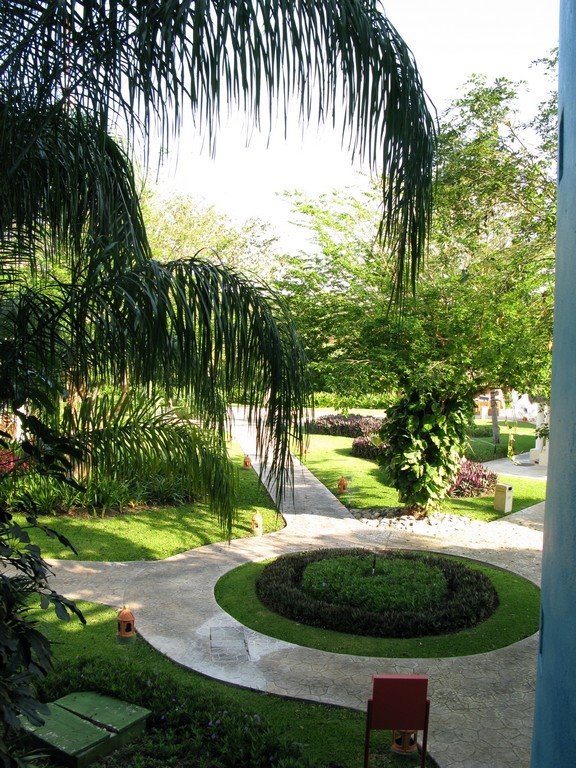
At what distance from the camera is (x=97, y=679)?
20.2 feet

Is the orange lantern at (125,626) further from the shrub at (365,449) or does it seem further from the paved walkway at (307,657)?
the shrub at (365,449)

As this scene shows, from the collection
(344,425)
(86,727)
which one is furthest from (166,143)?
(344,425)

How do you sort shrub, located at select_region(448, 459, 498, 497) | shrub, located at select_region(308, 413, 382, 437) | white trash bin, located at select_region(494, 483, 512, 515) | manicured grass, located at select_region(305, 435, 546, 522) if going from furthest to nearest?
shrub, located at select_region(308, 413, 382, 437), shrub, located at select_region(448, 459, 498, 497), manicured grass, located at select_region(305, 435, 546, 522), white trash bin, located at select_region(494, 483, 512, 515)

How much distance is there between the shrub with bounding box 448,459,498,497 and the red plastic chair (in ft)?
37.2

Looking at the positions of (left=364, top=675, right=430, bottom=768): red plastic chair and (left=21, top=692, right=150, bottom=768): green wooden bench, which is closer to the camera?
(left=364, top=675, right=430, bottom=768): red plastic chair

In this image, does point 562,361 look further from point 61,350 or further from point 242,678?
point 242,678

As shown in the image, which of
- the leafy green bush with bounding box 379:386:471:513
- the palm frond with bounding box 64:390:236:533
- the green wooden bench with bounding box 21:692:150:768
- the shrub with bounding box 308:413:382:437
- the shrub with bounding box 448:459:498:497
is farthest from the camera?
the shrub with bounding box 308:413:382:437

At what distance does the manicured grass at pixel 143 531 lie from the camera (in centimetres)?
1104

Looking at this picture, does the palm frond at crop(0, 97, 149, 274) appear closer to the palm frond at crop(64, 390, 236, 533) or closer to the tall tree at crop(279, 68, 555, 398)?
the palm frond at crop(64, 390, 236, 533)

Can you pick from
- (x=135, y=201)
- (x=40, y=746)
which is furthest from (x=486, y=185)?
(x=40, y=746)

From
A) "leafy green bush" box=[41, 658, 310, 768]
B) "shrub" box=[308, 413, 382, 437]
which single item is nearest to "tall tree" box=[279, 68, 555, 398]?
"leafy green bush" box=[41, 658, 310, 768]

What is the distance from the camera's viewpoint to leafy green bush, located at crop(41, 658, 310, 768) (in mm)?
5133

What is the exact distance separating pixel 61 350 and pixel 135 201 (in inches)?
44.0

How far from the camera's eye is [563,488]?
3.10 m
